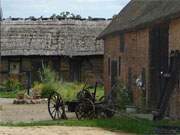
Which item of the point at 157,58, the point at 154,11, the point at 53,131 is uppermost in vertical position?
the point at 154,11

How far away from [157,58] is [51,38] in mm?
25450

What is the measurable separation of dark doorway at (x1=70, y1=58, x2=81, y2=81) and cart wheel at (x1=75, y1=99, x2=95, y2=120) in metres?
24.0

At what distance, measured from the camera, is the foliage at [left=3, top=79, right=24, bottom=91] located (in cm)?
4456

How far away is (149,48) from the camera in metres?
23.8

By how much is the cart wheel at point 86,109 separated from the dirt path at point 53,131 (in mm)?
A: 2874

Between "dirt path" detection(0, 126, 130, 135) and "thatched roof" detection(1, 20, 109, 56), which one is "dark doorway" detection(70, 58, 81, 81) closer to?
"thatched roof" detection(1, 20, 109, 56)

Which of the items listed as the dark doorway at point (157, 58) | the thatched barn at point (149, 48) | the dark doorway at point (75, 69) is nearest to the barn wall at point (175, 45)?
the thatched barn at point (149, 48)

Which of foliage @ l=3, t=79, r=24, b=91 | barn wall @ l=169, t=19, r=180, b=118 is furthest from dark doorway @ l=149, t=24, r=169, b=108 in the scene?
foliage @ l=3, t=79, r=24, b=91

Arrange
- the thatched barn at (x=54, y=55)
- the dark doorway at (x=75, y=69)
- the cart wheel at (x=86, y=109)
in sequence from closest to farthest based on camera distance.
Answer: the cart wheel at (x=86, y=109) < the thatched barn at (x=54, y=55) < the dark doorway at (x=75, y=69)

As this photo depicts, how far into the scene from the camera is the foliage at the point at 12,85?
44.6 meters

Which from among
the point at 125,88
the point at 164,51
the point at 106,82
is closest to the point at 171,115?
the point at 164,51

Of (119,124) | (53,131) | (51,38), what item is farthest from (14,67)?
(53,131)

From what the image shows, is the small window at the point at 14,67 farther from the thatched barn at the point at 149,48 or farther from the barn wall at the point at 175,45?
the barn wall at the point at 175,45

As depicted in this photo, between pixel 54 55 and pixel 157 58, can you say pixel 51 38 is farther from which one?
pixel 157 58
